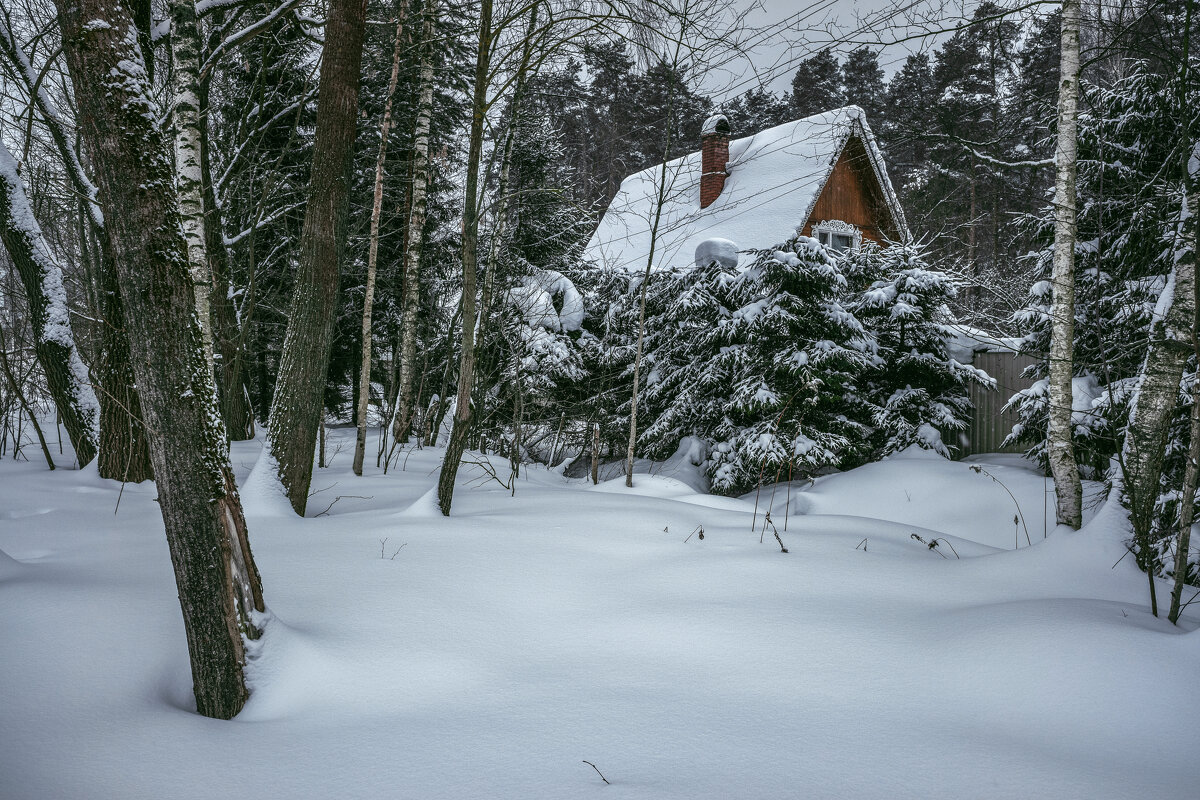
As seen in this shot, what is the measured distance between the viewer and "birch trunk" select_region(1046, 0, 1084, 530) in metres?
4.35

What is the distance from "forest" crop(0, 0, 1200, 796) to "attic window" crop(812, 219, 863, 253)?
1761 mm

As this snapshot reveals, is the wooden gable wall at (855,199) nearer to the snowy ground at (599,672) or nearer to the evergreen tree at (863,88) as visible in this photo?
the evergreen tree at (863,88)

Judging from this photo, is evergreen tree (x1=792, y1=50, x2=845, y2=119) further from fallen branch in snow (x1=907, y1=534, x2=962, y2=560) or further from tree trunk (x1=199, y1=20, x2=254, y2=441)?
fallen branch in snow (x1=907, y1=534, x2=962, y2=560)

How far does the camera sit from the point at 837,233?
49.3ft

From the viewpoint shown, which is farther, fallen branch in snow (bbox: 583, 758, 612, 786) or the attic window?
the attic window

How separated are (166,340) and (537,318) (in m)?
8.97

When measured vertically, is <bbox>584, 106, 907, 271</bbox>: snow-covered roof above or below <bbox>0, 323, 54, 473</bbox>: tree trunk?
above

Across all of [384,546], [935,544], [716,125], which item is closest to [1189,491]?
[935,544]

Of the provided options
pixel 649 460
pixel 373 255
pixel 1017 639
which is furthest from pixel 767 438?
pixel 1017 639

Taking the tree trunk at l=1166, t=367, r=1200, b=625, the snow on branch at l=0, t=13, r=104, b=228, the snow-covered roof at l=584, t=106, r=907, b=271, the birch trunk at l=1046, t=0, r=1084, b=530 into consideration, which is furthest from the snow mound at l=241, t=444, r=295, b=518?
the snow-covered roof at l=584, t=106, r=907, b=271

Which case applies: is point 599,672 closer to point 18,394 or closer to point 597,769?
point 597,769

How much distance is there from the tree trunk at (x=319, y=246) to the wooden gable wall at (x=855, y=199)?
11842mm

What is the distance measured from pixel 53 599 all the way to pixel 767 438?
7370 millimetres

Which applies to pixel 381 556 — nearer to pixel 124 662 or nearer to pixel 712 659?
pixel 124 662
